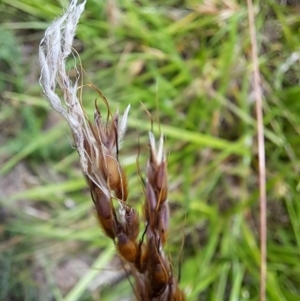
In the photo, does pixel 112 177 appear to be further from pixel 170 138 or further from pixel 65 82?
pixel 170 138

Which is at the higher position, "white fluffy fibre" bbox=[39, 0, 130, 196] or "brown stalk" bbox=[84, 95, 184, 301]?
"white fluffy fibre" bbox=[39, 0, 130, 196]

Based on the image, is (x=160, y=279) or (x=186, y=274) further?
(x=186, y=274)

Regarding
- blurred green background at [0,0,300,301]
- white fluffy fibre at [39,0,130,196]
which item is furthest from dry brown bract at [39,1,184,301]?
blurred green background at [0,0,300,301]

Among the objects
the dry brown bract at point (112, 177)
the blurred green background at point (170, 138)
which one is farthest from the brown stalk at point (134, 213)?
the blurred green background at point (170, 138)

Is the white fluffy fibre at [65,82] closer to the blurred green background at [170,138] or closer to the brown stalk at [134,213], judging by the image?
the brown stalk at [134,213]

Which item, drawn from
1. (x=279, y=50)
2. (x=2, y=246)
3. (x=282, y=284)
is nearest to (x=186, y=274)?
(x=282, y=284)

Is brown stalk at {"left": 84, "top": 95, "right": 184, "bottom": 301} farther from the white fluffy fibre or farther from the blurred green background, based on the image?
the blurred green background

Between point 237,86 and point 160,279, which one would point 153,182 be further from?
point 237,86
